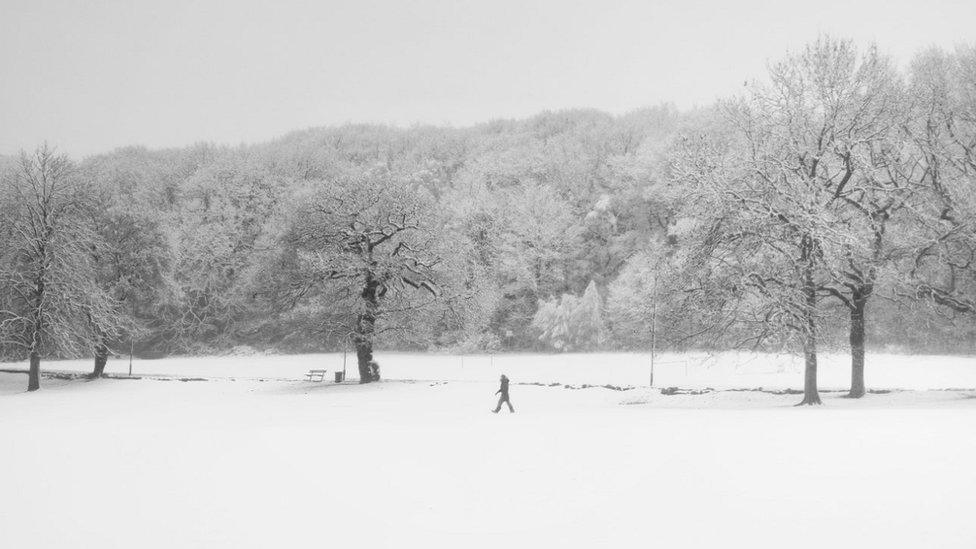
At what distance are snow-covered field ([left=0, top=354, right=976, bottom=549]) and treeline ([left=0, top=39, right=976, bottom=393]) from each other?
23.6ft

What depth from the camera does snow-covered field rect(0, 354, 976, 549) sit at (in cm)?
849

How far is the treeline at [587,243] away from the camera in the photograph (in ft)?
72.6

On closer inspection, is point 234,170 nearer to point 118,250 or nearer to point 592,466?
point 118,250

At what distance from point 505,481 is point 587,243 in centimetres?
5513

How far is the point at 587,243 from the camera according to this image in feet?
212

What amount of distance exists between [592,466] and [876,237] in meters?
18.2

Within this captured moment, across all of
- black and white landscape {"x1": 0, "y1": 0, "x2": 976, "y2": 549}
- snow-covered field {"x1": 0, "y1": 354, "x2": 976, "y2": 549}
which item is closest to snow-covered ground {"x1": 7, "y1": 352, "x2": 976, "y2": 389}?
black and white landscape {"x1": 0, "y1": 0, "x2": 976, "y2": 549}

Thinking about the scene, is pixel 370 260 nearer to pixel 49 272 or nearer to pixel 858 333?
pixel 49 272

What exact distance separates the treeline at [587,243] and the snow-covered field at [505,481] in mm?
7180

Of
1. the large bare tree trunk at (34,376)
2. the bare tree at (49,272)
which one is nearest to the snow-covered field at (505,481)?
the bare tree at (49,272)

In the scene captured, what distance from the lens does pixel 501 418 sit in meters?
17.1

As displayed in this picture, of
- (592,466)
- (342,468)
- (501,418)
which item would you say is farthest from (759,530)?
(501,418)

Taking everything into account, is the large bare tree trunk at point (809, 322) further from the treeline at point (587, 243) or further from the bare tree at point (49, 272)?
the bare tree at point (49, 272)

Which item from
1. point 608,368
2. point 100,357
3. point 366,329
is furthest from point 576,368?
point 100,357
